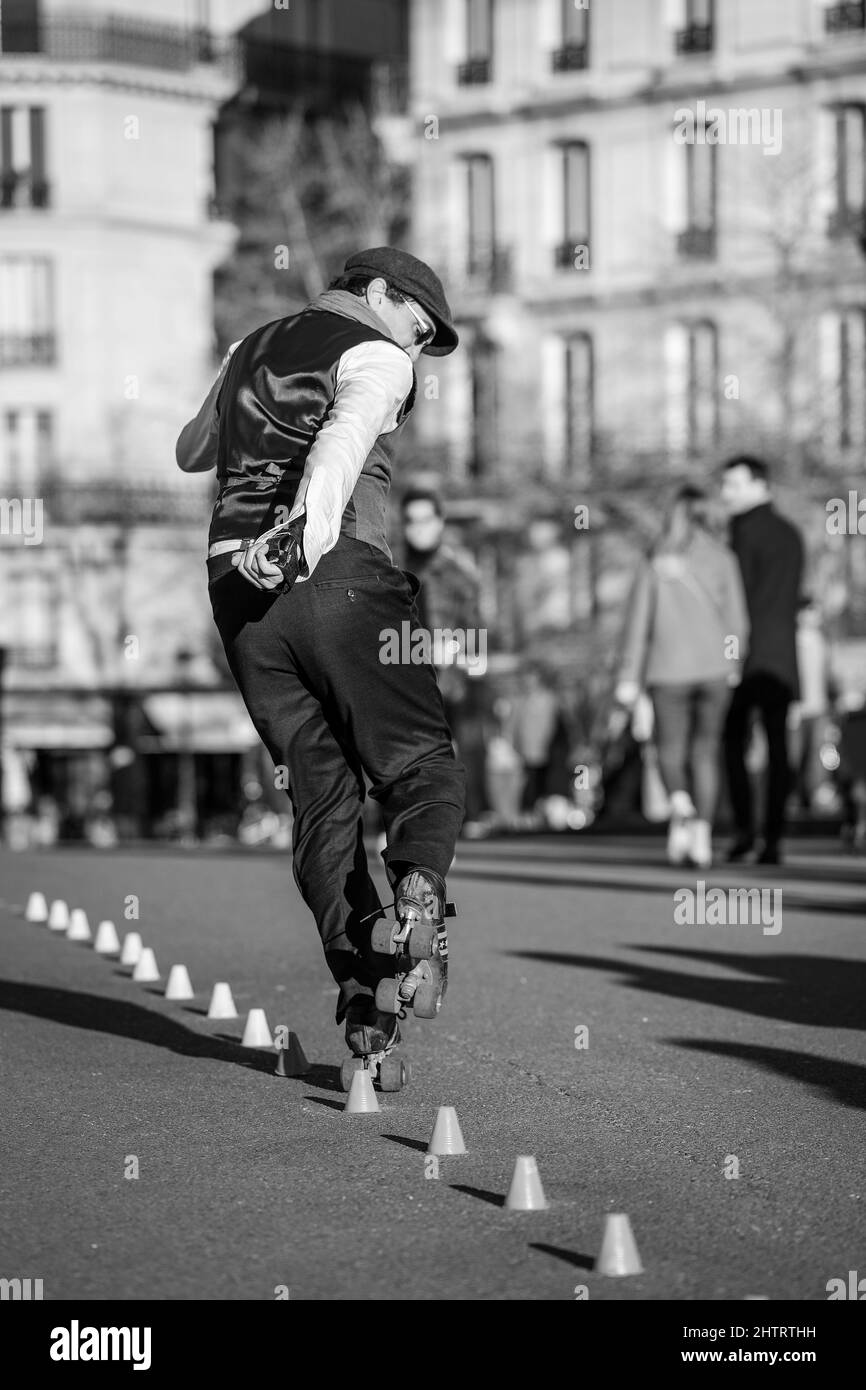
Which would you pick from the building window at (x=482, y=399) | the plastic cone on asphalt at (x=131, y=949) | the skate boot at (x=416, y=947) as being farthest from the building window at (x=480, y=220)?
the skate boot at (x=416, y=947)

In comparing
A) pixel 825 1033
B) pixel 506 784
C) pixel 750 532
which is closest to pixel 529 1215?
pixel 825 1033

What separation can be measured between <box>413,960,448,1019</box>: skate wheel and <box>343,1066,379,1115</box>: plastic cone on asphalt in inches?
7.7

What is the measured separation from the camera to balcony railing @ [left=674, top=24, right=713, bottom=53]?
2110 inches

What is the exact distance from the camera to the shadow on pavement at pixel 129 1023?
22.2 ft

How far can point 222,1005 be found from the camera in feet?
25.3

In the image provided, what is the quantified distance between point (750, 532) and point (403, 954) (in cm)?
855

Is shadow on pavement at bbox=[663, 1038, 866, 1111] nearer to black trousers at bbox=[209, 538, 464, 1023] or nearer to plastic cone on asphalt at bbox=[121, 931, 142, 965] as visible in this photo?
black trousers at bbox=[209, 538, 464, 1023]

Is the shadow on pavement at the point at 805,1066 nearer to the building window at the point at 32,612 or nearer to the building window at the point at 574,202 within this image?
the building window at the point at 574,202

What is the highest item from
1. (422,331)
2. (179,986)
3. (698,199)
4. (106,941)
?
(698,199)

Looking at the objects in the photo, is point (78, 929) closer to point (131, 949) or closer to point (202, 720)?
point (131, 949)

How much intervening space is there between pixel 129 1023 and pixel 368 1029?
1.55 metres

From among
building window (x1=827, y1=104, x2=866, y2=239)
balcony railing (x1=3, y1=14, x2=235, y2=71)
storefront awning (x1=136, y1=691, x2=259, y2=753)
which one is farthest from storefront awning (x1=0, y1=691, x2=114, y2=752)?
building window (x1=827, y1=104, x2=866, y2=239)

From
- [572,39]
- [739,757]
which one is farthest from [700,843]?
[572,39]
